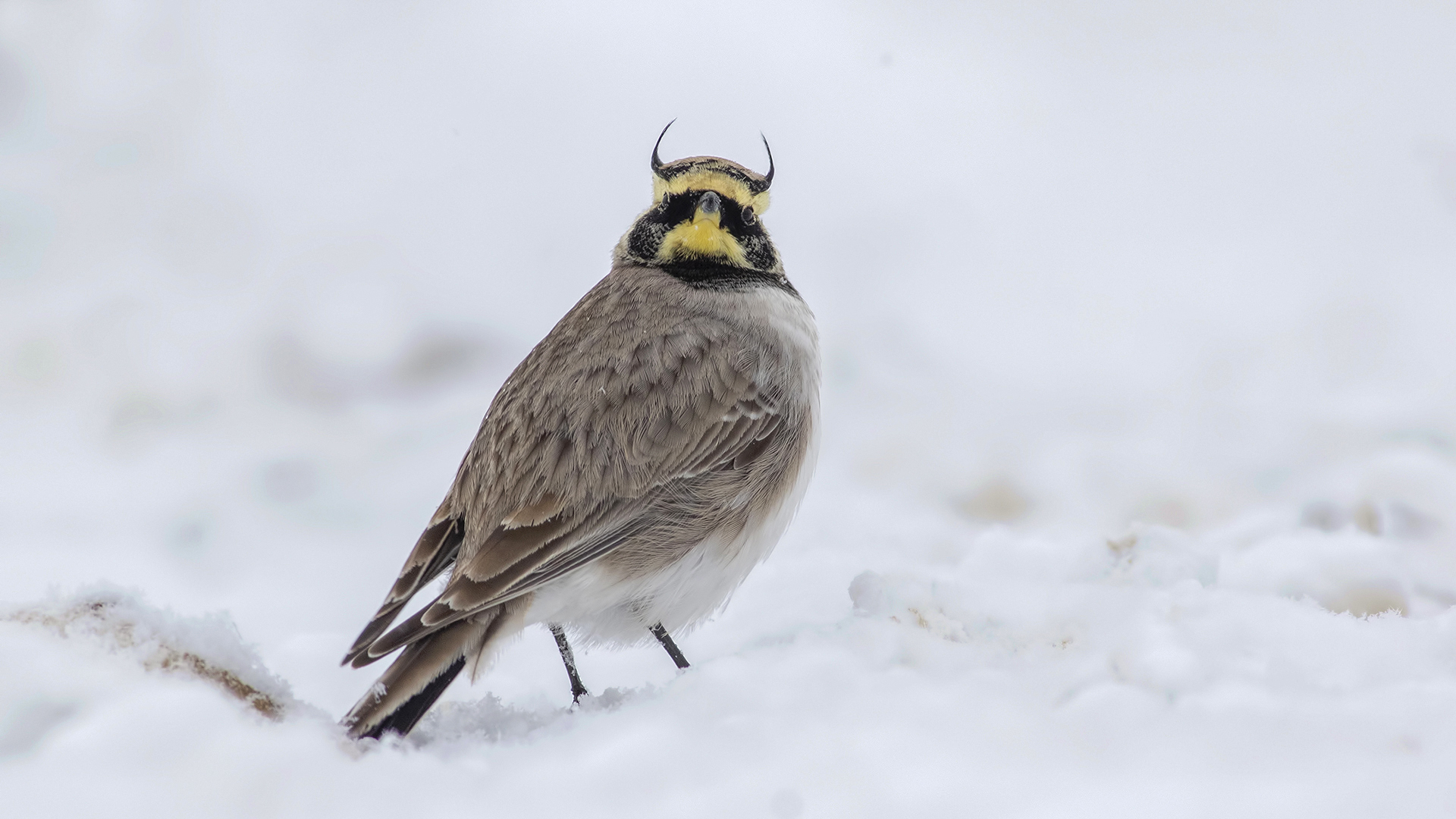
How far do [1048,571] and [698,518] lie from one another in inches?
83.3

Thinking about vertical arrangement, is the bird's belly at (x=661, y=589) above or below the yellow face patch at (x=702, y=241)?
below

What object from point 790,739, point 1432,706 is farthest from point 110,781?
point 1432,706

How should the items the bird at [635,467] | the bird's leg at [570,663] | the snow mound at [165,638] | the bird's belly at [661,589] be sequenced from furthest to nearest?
1. the bird's leg at [570,663]
2. the bird's belly at [661,589]
3. the bird at [635,467]
4. the snow mound at [165,638]

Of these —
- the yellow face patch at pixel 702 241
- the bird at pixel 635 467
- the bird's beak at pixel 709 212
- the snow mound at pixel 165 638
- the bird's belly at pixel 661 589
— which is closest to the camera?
Result: the snow mound at pixel 165 638

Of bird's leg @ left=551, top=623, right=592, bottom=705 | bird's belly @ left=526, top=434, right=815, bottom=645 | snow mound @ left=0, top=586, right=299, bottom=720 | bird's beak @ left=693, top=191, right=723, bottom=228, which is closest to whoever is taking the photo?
snow mound @ left=0, top=586, right=299, bottom=720

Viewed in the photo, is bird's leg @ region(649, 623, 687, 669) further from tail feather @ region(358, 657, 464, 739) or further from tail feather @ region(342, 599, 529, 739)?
tail feather @ region(358, 657, 464, 739)

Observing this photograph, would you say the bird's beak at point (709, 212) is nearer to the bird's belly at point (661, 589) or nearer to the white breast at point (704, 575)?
the white breast at point (704, 575)

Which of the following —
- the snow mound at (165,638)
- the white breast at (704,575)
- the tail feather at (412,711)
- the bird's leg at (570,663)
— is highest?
the white breast at (704,575)

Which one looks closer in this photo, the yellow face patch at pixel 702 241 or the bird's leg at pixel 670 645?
the bird's leg at pixel 670 645

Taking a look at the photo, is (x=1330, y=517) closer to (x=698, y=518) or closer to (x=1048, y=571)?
(x=1048, y=571)

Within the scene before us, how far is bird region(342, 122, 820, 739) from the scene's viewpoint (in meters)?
3.62

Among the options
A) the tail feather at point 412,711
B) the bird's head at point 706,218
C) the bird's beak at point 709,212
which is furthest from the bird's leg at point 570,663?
the bird's beak at point 709,212

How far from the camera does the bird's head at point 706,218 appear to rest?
4.81m

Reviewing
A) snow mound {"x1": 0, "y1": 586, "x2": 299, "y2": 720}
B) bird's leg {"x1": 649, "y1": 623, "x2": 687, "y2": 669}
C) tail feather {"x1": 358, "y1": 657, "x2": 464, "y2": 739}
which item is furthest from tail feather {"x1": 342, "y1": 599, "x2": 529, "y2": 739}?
bird's leg {"x1": 649, "y1": 623, "x2": 687, "y2": 669}
